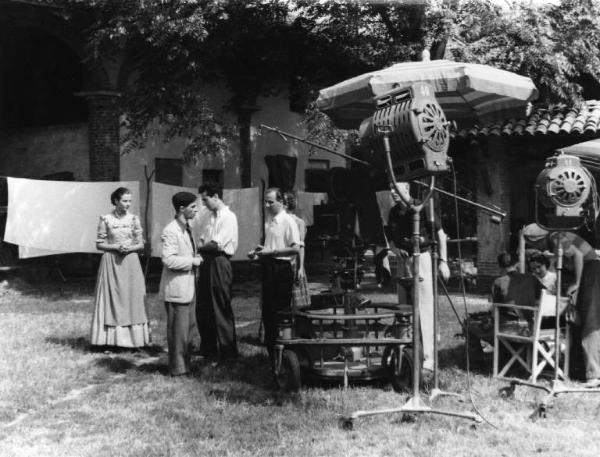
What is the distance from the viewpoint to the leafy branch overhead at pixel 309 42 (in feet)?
44.4

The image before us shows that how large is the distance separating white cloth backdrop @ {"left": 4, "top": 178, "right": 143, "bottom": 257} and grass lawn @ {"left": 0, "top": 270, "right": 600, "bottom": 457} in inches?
251

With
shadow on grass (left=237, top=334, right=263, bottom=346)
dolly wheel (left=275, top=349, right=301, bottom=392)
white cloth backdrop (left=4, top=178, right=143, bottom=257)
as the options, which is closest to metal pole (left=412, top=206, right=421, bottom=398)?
dolly wheel (left=275, top=349, right=301, bottom=392)

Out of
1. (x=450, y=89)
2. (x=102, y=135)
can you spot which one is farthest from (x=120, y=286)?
(x=102, y=135)

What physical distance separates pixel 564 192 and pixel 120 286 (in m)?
4.91

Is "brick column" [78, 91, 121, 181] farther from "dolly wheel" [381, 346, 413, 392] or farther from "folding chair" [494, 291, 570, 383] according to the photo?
"dolly wheel" [381, 346, 413, 392]

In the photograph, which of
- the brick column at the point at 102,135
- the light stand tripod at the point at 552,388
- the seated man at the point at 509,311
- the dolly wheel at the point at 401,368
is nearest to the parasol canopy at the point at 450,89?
the light stand tripod at the point at 552,388

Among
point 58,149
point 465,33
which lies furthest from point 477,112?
point 58,149

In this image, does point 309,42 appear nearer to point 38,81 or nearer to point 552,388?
point 38,81

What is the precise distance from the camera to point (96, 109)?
17.5 m

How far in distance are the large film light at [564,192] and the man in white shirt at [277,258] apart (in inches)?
103

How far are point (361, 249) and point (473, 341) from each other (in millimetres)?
5365

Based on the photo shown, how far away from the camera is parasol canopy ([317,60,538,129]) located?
6.23m

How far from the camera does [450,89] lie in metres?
6.24

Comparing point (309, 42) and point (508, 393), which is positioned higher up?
point (309, 42)
